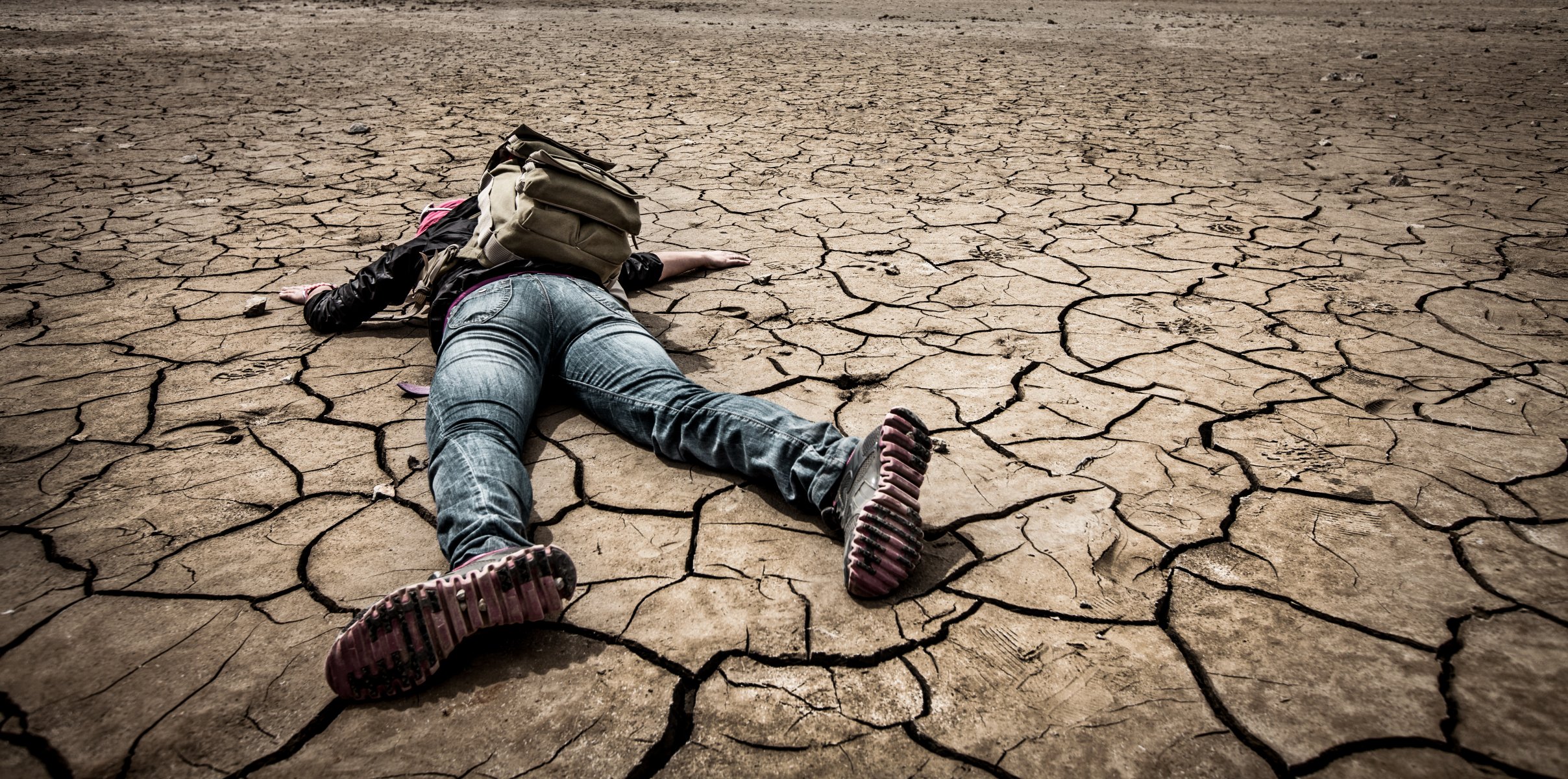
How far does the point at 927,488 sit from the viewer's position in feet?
5.54

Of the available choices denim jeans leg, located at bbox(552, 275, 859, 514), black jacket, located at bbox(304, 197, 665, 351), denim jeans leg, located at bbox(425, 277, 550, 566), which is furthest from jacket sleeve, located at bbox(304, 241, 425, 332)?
denim jeans leg, located at bbox(552, 275, 859, 514)

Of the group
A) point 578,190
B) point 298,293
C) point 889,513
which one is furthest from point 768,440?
point 298,293

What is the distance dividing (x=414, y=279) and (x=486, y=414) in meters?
0.81

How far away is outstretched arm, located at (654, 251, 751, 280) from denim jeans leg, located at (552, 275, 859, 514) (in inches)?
30.9

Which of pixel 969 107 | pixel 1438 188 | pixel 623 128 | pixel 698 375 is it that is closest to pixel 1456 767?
pixel 698 375

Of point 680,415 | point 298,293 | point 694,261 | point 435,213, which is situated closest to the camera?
point 680,415

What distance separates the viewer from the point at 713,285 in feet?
9.06

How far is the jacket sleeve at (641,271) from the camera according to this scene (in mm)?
2568

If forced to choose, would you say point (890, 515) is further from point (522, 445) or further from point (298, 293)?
point (298, 293)

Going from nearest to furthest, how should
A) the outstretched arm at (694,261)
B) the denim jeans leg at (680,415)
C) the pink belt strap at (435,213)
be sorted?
1. the denim jeans leg at (680,415)
2. the pink belt strap at (435,213)
3. the outstretched arm at (694,261)

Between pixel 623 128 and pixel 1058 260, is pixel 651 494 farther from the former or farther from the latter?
pixel 623 128

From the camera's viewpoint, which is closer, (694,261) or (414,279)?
(414,279)

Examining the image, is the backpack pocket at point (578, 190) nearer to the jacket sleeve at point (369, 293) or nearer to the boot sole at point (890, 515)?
the jacket sleeve at point (369, 293)

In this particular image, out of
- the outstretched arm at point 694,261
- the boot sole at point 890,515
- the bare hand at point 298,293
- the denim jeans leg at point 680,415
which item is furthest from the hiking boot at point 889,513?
the bare hand at point 298,293
